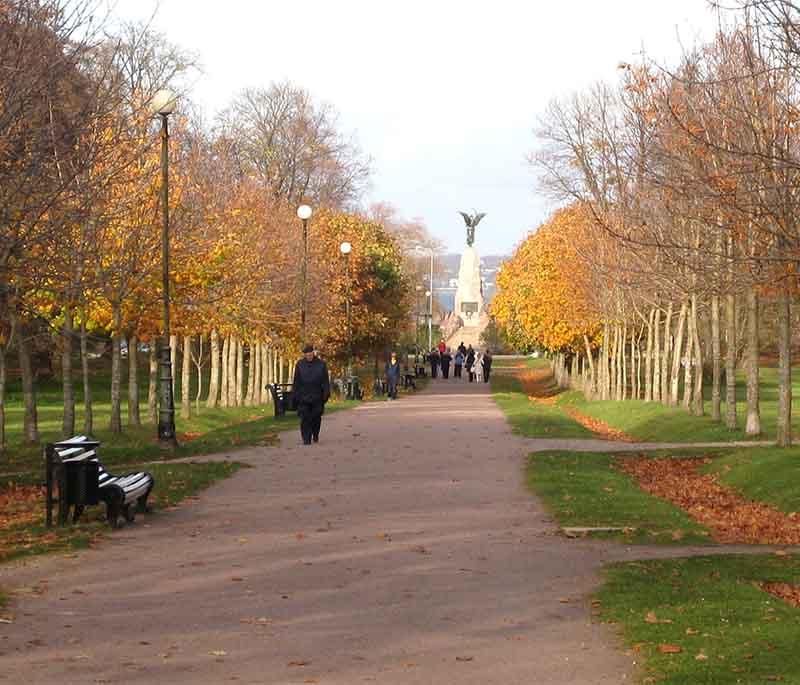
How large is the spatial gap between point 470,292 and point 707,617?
11988 cm

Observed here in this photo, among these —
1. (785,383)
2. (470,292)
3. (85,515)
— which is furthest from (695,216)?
(470,292)

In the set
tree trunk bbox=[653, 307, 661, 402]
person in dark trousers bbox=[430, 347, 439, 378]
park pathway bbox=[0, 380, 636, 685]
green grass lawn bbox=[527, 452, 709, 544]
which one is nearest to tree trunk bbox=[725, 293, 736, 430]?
green grass lawn bbox=[527, 452, 709, 544]

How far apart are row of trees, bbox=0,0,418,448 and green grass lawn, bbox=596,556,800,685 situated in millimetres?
9179

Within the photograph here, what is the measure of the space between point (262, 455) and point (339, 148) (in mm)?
54135

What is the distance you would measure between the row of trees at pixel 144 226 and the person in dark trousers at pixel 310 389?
3.82 metres

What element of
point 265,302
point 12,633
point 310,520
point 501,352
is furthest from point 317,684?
point 501,352

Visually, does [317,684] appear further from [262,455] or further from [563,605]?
[262,455]

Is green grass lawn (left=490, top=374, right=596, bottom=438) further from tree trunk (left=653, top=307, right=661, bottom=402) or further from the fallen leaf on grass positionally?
the fallen leaf on grass

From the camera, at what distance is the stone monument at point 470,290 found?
128 metres

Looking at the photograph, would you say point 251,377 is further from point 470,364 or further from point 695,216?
point 695,216

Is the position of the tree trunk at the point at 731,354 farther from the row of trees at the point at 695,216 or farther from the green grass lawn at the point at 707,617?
the green grass lawn at the point at 707,617

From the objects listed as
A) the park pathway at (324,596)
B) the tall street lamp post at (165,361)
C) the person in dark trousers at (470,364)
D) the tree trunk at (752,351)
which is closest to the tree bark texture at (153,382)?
the tall street lamp post at (165,361)

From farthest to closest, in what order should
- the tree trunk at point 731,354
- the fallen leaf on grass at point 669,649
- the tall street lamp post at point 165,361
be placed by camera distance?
1. the tree trunk at point 731,354
2. the tall street lamp post at point 165,361
3. the fallen leaf on grass at point 669,649

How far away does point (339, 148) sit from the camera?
78.6 m
